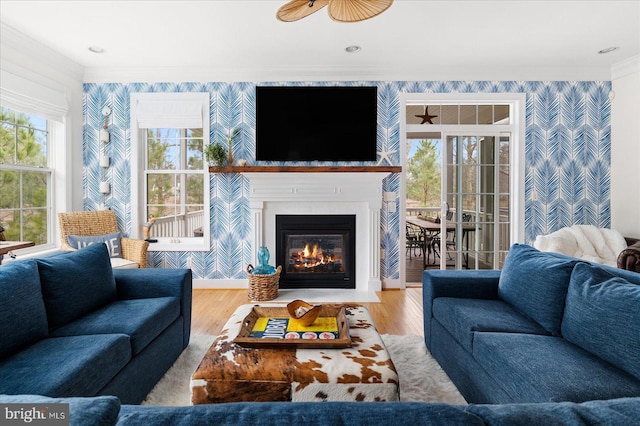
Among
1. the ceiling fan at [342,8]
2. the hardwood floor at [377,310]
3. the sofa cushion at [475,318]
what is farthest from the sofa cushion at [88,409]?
the hardwood floor at [377,310]

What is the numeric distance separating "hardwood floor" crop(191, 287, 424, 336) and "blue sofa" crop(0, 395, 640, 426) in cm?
240

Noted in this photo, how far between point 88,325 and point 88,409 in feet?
5.21

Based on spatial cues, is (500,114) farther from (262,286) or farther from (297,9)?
(262,286)

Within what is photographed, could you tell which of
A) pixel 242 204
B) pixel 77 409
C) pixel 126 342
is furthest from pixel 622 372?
pixel 242 204

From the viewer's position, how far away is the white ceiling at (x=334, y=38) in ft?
9.34

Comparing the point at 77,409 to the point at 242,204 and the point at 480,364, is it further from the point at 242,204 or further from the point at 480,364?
the point at 242,204

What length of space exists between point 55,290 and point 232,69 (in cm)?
312

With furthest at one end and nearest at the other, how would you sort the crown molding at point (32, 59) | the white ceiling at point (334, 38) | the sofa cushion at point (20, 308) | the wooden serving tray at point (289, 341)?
the crown molding at point (32, 59) → the white ceiling at point (334, 38) → the wooden serving tray at point (289, 341) → the sofa cushion at point (20, 308)

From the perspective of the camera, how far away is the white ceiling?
285cm

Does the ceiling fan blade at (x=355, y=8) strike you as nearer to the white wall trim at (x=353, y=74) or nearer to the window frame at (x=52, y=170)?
the white wall trim at (x=353, y=74)

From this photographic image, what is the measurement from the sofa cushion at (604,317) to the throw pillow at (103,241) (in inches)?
157

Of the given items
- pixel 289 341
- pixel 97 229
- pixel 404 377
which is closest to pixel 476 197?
pixel 404 377

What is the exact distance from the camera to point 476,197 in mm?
4352

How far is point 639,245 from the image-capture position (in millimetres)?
3332
